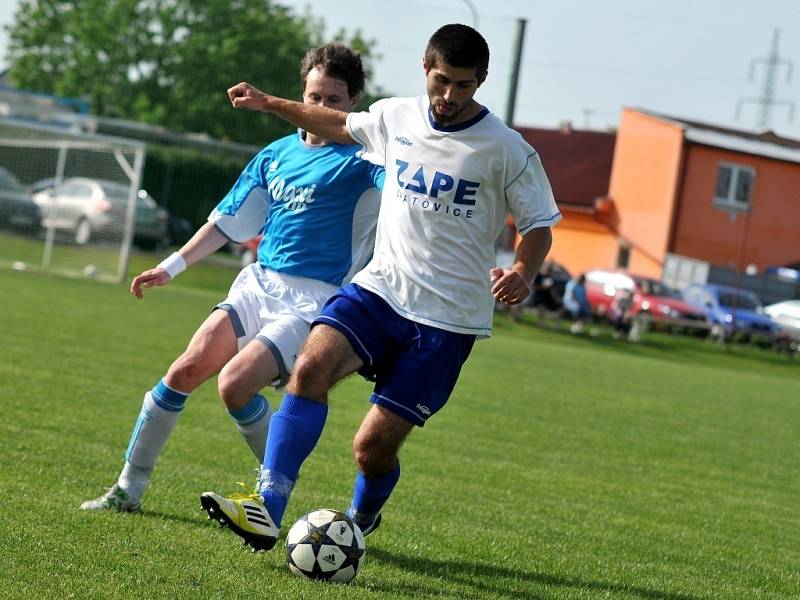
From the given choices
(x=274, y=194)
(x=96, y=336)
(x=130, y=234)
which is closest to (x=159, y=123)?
(x=130, y=234)

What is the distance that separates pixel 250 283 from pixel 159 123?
52.8m

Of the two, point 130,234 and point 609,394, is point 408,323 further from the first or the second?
point 130,234

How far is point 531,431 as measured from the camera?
1132 centimetres

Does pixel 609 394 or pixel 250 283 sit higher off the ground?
pixel 250 283

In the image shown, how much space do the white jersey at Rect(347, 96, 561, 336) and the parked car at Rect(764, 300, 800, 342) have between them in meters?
30.6

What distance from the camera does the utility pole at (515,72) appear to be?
28109 millimetres

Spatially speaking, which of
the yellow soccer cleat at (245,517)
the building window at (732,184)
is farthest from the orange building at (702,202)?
the yellow soccer cleat at (245,517)

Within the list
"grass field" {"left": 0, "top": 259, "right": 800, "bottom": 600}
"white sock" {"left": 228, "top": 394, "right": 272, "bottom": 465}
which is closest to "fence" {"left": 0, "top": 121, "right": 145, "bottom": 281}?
"grass field" {"left": 0, "top": 259, "right": 800, "bottom": 600}

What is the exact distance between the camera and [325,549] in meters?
4.80

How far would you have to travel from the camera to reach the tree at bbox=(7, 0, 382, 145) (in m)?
47.4

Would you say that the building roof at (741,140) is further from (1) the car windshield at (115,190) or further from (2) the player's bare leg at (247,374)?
(2) the player's bare leg at (247,374)

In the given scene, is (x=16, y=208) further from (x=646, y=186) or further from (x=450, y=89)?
(x=646, y=186)

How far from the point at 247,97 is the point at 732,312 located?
1198 inches

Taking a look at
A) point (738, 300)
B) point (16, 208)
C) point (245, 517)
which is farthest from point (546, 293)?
point (245, 517)
